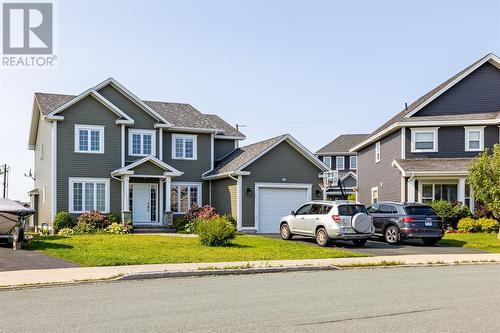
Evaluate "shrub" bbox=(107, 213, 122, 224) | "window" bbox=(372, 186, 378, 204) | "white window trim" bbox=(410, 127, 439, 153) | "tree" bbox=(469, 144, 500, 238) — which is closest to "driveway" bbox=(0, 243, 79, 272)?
"shrub" bbox=(107, 213, 122, 224)

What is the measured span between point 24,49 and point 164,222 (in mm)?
11427

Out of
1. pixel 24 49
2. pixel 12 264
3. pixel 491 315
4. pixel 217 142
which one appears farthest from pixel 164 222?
pixel 491 315

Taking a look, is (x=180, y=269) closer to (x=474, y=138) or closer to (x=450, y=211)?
(x=450, y=211)

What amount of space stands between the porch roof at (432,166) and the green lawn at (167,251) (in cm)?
1137

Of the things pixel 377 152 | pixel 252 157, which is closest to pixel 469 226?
pixel 377 152

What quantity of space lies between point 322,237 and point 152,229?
40.6 feet

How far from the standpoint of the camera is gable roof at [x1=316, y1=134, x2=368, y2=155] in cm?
6819

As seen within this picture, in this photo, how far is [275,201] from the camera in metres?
32.6

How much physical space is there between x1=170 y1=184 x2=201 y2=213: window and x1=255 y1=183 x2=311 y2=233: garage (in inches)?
171

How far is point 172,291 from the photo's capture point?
1173cm

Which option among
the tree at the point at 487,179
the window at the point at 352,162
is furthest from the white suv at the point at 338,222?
the window at the point at 352,162

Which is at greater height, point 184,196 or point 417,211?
point 184,196

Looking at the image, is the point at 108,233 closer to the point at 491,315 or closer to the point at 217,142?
the point at 217,142

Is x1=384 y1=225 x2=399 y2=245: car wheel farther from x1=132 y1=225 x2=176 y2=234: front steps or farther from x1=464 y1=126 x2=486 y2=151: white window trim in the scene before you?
x1=132 y1=225 x2=176 y2=234: front steps
